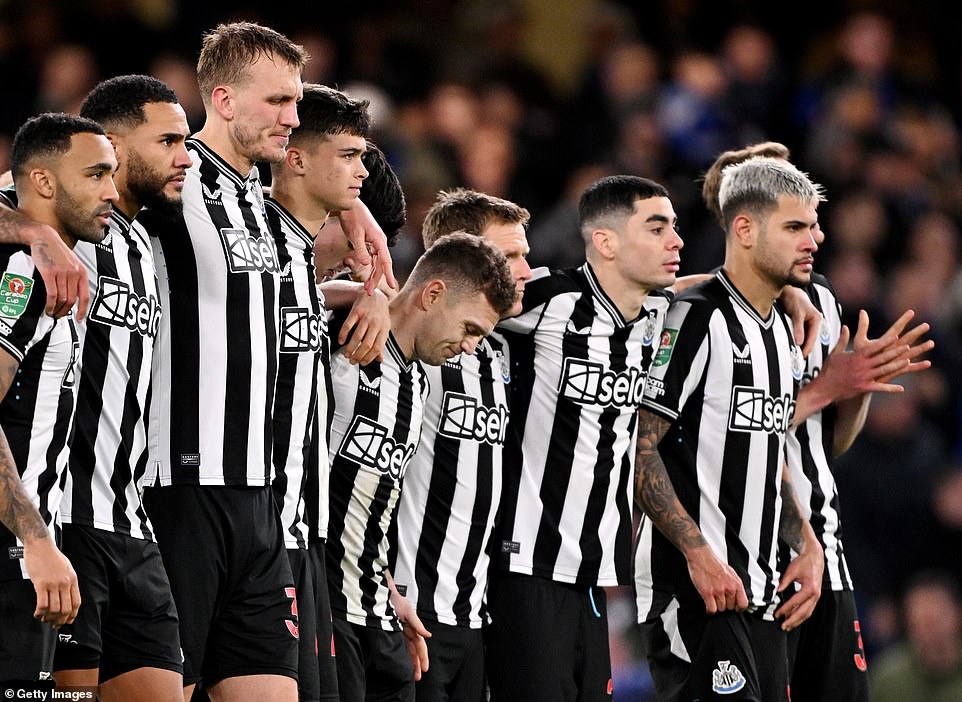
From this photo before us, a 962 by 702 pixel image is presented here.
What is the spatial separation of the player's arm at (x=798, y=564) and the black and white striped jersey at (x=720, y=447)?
7cm

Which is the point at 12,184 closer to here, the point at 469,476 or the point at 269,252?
the point at 269,252

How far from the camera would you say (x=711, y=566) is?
634 cm

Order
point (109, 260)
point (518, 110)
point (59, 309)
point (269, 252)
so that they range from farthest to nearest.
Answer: point (518, 110) → point (269, 252) → point (109, 260) → point (59, 309)

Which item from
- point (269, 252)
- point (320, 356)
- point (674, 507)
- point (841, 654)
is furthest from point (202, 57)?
point (841, 654)

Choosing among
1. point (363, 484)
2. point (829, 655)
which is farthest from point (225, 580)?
point (829, 655)

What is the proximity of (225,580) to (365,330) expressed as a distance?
1.01 m

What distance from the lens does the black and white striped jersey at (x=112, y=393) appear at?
4.87 meters

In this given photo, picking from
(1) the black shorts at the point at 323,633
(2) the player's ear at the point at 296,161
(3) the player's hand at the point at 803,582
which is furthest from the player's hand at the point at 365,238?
(3) the player's hand at the point at 803,582

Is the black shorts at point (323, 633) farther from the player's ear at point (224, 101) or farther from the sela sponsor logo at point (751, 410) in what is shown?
the sela sponsor logo at point (751, 410)

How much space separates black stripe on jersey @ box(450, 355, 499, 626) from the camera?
6.01m

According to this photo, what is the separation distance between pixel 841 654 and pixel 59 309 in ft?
11.8

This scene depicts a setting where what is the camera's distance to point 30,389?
466 centimetres

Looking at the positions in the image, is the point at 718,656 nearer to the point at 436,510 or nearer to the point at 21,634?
the point at 436,510

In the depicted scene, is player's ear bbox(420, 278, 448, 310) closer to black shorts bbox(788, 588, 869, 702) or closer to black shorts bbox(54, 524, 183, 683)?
black shorts bbox(54, 524, 183, 683)
